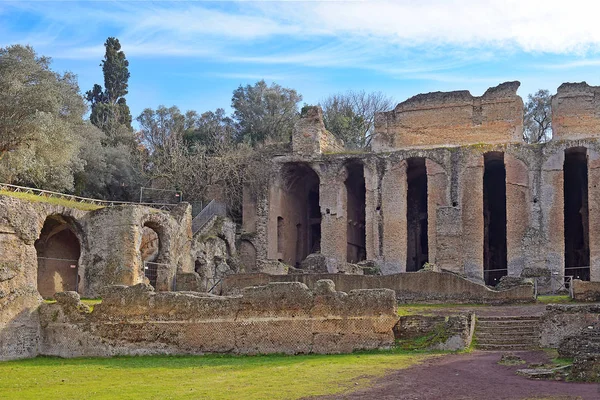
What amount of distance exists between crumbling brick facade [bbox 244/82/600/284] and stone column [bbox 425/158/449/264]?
5 cm

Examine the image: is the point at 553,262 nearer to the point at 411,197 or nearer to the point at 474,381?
the point at 411,197

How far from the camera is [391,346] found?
21.0 metres

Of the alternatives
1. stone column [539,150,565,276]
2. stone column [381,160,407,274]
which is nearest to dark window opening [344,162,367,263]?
stone column [381,160,407,274]

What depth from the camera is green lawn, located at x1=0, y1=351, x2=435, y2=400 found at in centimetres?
1537

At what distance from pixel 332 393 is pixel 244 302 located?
7326mm

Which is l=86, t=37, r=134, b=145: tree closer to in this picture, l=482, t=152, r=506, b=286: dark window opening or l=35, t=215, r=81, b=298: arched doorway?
l=35, t=215, r=81, b=298: arched doorway

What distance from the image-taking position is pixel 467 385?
15.2 meters

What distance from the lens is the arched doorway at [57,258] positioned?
1307 inches

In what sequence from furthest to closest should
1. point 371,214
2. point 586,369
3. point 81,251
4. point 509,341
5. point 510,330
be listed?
point 371,214, point 81,251, point 510,330, point 509,341, point 586,369

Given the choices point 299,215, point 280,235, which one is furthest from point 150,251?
point 299,215

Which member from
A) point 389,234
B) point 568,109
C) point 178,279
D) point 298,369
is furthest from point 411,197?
point 298,369

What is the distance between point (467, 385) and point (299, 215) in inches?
1183

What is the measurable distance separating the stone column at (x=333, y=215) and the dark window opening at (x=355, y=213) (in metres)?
0.83

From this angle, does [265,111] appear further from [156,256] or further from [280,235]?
[156,256]
